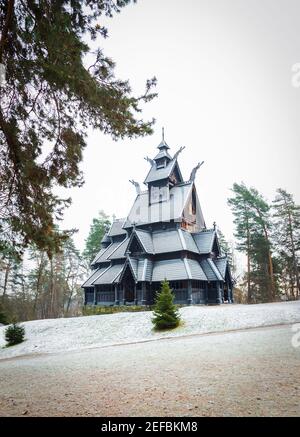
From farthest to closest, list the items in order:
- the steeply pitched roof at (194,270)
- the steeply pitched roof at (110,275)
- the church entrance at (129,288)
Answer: the steeply pitched roof at (110,275)
the church entrance at (129,288)
the steeply pitched roof at (194,270)

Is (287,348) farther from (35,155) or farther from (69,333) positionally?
(69,333)

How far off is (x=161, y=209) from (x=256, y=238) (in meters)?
16.1

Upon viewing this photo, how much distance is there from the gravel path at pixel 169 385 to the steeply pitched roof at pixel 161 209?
20.3m

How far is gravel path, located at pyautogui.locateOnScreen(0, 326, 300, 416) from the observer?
4.59 metres

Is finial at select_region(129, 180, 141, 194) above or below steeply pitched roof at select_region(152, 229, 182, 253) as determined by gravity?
above

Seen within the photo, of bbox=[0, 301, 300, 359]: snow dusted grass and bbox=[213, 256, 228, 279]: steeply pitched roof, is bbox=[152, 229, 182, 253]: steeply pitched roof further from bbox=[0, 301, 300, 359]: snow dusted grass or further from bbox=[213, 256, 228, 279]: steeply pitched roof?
bbox=[0, 301, 300, 359]: snow dusted grass

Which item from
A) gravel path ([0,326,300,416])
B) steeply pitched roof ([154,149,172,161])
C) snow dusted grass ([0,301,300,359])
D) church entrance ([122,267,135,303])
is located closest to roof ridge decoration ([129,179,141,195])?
steeply pitched roof ([154,149,172,161])

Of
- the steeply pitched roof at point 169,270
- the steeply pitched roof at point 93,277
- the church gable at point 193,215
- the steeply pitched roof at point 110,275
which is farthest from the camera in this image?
the church gable at point 193,215

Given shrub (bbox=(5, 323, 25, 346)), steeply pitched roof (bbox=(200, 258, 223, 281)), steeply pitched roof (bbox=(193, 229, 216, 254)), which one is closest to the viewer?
shrub (bbox=(5, 323, 25, 346))

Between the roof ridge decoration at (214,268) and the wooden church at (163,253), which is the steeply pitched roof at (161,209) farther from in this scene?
the roof ridge decoration at (214,268)

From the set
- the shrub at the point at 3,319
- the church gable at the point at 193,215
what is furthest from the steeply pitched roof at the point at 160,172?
the shrub at the point at 3,319

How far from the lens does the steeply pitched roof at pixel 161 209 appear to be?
29342 mm

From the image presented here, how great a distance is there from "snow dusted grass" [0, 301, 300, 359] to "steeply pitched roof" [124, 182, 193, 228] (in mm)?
11740
